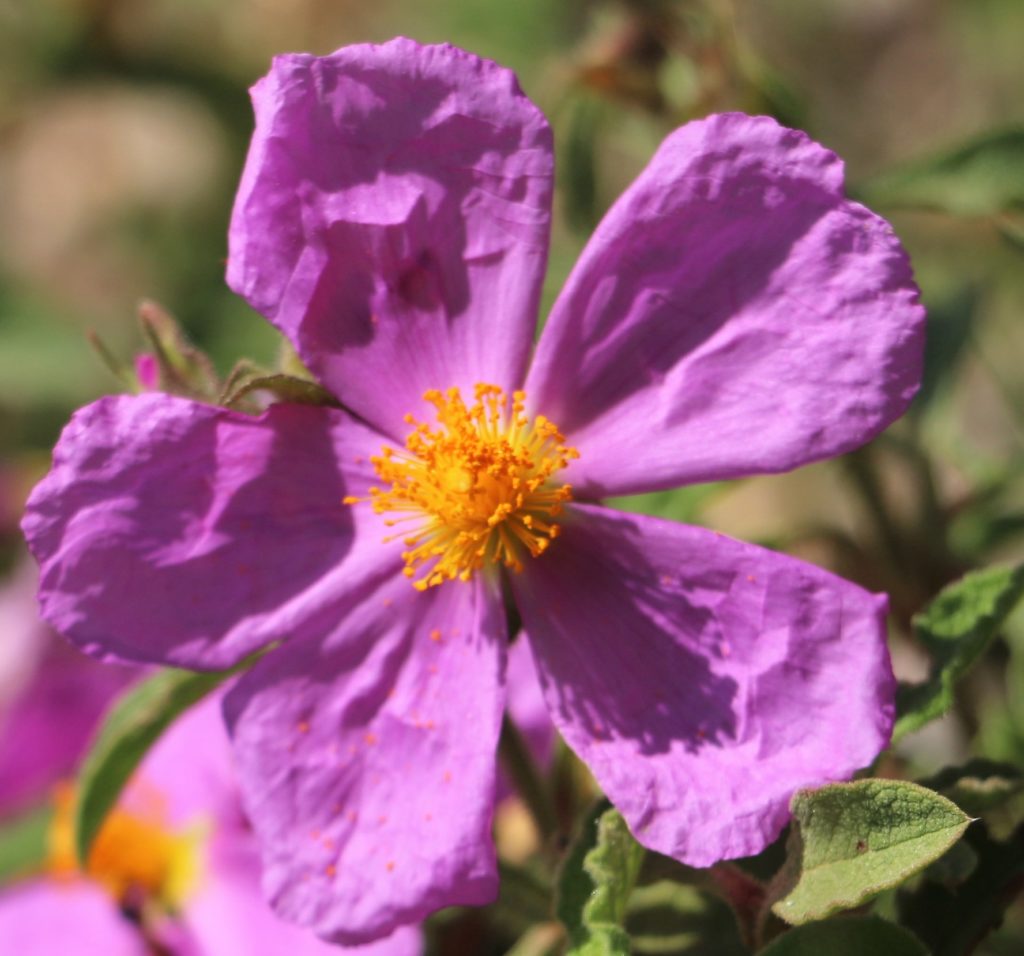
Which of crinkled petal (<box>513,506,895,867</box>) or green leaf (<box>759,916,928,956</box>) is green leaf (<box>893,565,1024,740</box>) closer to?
crinkled petal (<box>513,506,895,867</box>)

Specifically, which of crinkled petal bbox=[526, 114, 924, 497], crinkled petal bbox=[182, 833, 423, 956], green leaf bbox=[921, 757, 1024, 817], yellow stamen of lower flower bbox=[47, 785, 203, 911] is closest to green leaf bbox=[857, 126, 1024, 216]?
crinkled petal bbox=[526, 114, 924, 497]

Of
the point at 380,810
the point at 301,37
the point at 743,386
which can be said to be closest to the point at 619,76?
the point at 743,386

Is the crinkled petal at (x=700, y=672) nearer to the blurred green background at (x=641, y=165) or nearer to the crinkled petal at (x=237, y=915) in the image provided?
the blurred green background at (x=641, y=165)

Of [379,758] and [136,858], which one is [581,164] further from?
[136,858]

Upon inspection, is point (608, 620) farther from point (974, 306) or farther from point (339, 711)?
point (974, 306)

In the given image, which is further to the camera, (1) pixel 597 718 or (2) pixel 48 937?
(2) pixel 48 937
